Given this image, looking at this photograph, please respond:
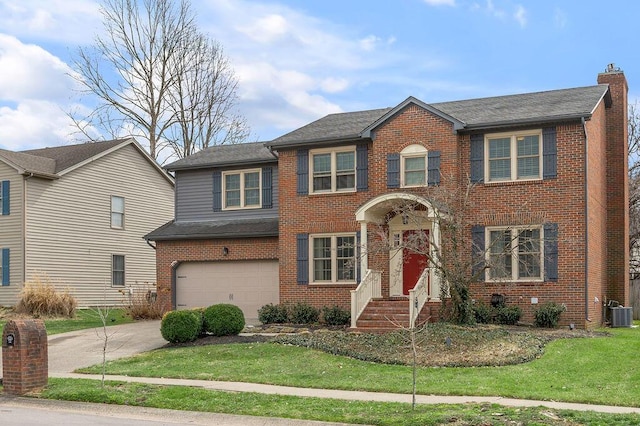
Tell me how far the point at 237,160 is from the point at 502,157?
939cm

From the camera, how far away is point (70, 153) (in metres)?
34.2

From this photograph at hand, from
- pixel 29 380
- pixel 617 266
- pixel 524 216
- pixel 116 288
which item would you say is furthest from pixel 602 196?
pixel 116 288

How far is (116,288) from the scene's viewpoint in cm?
3481

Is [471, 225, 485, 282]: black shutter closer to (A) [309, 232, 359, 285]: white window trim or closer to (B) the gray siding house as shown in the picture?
(A) [309, 232, 359, 285]: white window trim

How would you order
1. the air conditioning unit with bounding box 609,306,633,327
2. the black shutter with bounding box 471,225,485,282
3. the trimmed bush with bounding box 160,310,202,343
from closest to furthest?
the trimmed bush with bounding box 160,310,202,343, the black shutter with bounding box 471,225,485,282, the air conditioning unit with bounding box 609,306,633,327

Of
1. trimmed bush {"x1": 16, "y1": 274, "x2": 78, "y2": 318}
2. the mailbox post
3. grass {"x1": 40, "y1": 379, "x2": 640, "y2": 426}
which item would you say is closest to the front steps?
grass {"x1": 40, "y1": 379, "x2": 640, "y2": 426}

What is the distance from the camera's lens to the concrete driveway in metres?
17.8

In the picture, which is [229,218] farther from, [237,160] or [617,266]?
[617,266]

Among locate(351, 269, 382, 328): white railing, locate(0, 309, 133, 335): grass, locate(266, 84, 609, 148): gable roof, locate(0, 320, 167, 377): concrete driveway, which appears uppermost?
locate(266, 84, 609, 148): gable roof

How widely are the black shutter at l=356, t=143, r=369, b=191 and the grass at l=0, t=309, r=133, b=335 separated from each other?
895 centimetres

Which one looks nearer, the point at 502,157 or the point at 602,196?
the point at 502,157

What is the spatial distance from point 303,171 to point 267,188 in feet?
8.81

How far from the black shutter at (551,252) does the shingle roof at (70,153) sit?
19739 mm

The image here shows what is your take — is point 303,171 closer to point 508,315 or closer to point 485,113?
point 485,113
